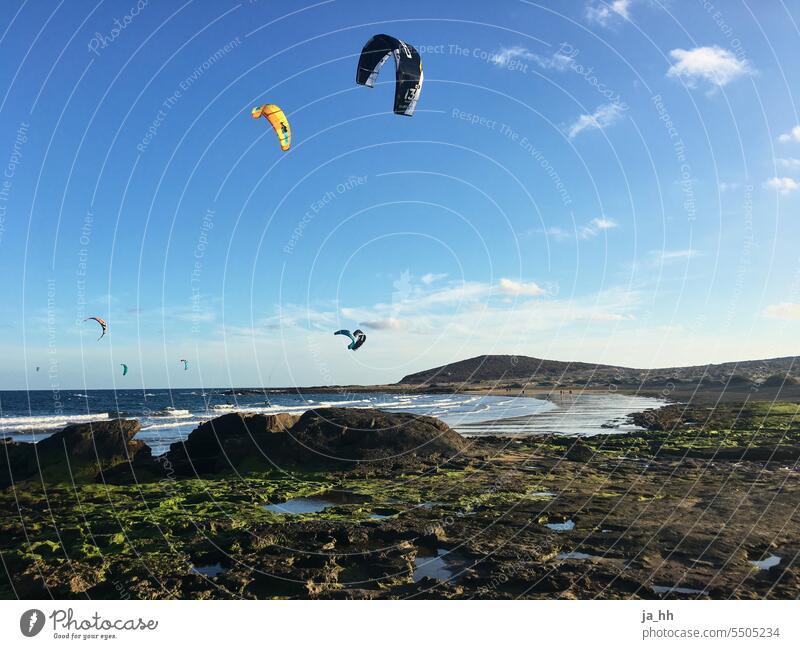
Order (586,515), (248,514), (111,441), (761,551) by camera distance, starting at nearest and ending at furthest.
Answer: (761,551), (586,515), (248,514), (111,441)

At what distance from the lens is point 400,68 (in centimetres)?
1535

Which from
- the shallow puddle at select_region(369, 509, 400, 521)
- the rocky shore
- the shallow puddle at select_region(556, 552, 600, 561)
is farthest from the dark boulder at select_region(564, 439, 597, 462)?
the shallow puddle at select_region(556, 552, 600, 561)

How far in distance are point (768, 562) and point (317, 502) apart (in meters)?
13.2

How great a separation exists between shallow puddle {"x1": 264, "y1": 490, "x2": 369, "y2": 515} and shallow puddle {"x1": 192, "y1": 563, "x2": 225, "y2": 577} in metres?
4.71

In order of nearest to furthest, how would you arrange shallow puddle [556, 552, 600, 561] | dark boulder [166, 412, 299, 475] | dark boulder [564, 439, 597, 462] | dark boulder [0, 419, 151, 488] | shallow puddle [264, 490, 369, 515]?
shallow puddle [556, 552, 600, 561] → shallow puddle [264, 490, 369, 515] → dark boulder [0, 419, 151, 488] → dark boulder [166, 412, 299, 475] → dark boulder [564, 439, 597, 462]

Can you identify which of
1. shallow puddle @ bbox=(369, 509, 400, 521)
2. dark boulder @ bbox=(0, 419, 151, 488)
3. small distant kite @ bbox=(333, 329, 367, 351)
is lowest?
shallow puddle @ bbox=(369, 509, 400, 521)

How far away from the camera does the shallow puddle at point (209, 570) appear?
10.9 meters

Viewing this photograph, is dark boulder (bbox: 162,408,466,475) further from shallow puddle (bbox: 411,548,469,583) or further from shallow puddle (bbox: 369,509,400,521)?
shallow puddle (bbox: 411,548,469,583)

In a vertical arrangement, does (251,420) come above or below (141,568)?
above

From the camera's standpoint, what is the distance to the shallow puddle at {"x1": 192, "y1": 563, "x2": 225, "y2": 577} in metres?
10.9

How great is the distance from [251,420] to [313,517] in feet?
40.3
